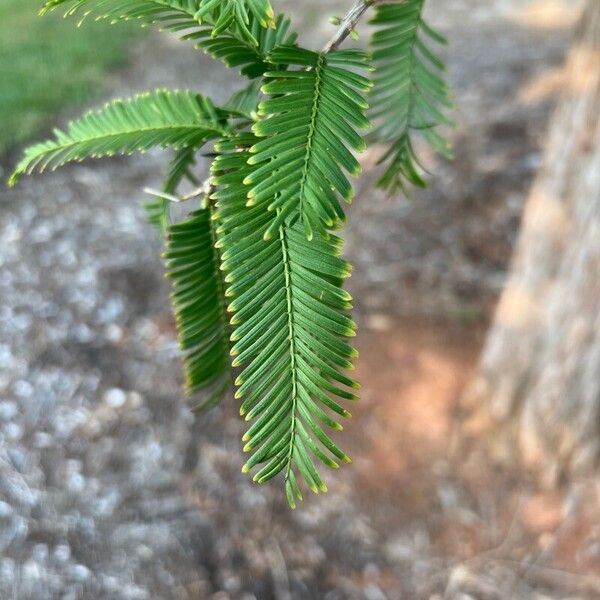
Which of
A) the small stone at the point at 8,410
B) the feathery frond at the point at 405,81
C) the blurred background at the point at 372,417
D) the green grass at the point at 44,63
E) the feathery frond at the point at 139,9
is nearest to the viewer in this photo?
the feathery frond at the point at 139,9

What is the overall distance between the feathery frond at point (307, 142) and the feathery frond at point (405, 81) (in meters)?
0.26

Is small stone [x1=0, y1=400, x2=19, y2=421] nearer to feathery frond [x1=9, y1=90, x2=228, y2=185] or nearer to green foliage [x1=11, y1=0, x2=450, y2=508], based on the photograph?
feathery frond [x1=9, y1=90, x2=228, y2=185]

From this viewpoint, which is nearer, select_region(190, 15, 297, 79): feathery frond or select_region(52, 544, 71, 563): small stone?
select_region(190, 15, 297, 79): feathery frond

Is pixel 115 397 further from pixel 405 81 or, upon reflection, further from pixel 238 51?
pixel 238 51

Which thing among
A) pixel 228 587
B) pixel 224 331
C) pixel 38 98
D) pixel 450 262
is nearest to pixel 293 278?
pixel 224 331

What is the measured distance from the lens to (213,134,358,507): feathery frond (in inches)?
16.8

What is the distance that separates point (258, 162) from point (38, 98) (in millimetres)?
3246

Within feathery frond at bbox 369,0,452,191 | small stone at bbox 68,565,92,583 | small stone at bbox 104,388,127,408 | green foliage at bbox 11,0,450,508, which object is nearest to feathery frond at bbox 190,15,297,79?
green foliage at bbox 11,0,450,508

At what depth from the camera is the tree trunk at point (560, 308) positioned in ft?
4.61

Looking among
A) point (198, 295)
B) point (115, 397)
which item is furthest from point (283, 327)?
point (115, 397)

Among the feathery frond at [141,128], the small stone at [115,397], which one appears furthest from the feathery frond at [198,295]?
the small stone at [115,397]

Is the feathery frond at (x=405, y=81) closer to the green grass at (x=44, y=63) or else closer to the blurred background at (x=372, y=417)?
the blurred background at (x=372, y=417)

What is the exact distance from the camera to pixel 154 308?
2299 mm

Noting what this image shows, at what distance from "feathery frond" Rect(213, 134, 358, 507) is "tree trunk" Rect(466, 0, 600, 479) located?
1119 millimetres
